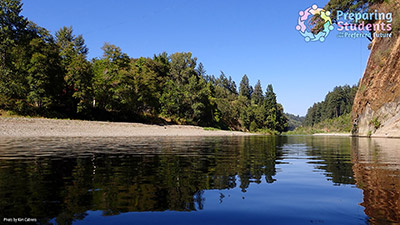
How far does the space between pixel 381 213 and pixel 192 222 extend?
2.74m

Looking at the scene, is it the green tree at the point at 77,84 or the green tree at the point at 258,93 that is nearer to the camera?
the green tree at the point at 77,84

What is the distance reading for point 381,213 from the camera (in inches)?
148

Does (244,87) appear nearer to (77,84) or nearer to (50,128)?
(77,84)

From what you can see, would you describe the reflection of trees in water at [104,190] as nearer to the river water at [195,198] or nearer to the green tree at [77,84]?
the river water at [195,198]

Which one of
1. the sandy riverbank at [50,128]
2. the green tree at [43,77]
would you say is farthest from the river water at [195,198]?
the green tree at [43,77]

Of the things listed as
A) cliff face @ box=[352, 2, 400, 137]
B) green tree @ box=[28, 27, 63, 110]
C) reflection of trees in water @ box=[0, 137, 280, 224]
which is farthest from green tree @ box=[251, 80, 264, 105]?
reflection of trees in water @ box=[0, 137, 280, 224]

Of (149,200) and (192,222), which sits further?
(149,200)

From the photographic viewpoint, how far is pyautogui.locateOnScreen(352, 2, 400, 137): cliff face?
34.9m

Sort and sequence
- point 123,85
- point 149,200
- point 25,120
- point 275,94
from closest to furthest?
point 149,200 → point 25,120 → point 123,85 → point 275,94

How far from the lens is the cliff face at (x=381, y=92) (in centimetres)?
3494

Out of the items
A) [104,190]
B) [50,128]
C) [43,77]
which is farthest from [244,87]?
[104,190]

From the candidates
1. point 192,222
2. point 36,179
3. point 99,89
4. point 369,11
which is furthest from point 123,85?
point 192,222

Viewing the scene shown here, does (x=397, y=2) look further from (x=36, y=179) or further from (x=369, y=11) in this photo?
(x=36, y=179)

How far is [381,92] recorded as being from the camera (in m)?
38.0
